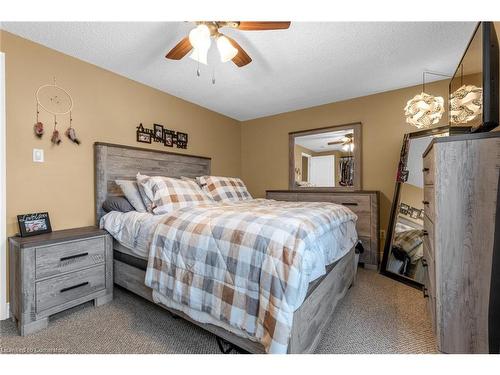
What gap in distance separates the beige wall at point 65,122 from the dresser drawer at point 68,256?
0.43 m

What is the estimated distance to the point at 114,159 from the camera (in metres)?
2.42

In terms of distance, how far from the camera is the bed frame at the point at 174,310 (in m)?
1.24

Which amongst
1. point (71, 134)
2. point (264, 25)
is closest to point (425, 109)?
point (264, 25)

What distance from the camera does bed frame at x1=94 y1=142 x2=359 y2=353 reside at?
124 cm

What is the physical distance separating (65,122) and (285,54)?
2153 millimetres

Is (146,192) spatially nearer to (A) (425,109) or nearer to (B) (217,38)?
(B) (217,38)

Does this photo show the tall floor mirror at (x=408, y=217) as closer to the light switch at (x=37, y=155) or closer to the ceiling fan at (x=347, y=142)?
the ceiling fan at (x=347, y=142)

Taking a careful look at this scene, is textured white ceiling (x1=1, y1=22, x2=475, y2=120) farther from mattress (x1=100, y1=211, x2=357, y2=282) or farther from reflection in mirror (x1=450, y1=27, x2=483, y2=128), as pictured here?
mattress (x1=100, y1=211, x2=357, y2=282)

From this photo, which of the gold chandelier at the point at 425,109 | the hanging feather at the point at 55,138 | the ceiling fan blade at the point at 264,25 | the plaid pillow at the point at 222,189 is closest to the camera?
the ceiling fan blade at the point at 264,25

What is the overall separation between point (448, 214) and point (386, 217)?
1.95 m

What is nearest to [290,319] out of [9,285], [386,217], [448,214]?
[448,214]

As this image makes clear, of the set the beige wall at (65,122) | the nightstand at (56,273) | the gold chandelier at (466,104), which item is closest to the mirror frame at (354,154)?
the gold chandelier at (466,104)

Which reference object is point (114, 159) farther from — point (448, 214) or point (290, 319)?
point (448, 214)

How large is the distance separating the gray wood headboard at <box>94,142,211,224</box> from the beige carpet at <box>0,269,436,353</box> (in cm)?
96
